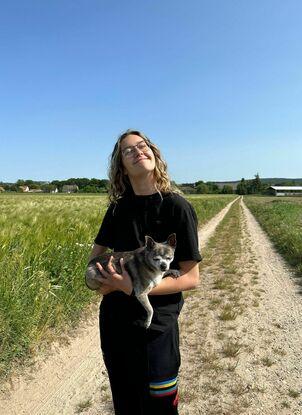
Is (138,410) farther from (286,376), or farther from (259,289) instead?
(259,289)

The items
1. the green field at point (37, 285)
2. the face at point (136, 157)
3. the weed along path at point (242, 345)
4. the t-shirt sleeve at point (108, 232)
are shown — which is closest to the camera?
the face at point (136, 157)

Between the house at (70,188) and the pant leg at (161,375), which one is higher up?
the pant leg at (161,375)

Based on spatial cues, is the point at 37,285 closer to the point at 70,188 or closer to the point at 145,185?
the point at 145,185

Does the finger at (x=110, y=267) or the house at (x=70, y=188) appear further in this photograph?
the house at (x=70, y=188)

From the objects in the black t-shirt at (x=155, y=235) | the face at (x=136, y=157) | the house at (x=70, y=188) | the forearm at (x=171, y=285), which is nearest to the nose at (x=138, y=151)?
the face at (x=136, y=157)

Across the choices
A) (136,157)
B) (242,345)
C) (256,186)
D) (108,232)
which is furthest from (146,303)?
(256,186)

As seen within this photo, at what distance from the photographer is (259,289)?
988 centimetres

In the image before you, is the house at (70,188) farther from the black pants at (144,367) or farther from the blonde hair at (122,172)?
the black pants at (144,367)

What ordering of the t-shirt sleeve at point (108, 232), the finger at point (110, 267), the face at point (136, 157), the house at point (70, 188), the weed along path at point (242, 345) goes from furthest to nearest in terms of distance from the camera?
the house at point (70, 188)
the weed along path at point (242, 345)
the t-shirt sleeve at point (108, 232)
the face at point (136, 157)
the finger at point (110, 267)

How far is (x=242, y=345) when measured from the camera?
20.8 ft

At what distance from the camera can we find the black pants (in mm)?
2539

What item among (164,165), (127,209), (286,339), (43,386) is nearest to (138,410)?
(127,209)

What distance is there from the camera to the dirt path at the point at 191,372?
460 centimetres

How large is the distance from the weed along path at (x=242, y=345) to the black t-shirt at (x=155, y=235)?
2496mm
